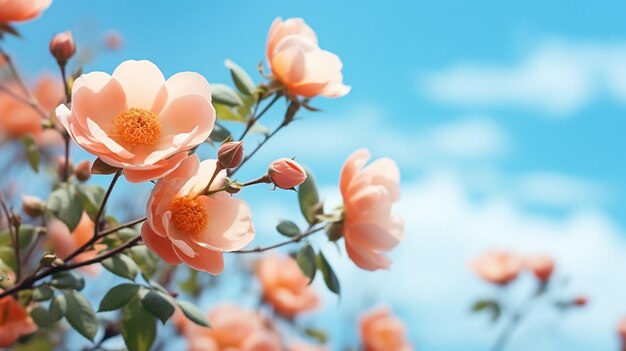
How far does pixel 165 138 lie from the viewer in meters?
0.91

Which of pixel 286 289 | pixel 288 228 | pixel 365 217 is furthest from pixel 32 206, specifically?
pixel 286 289

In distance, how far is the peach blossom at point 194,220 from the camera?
854 mm

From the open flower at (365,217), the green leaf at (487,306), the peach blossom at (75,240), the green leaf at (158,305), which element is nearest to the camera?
the green leaf at (158,305)

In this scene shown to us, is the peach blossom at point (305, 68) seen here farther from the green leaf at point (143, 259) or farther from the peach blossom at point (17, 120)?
the peach blossom at point (17, 120)

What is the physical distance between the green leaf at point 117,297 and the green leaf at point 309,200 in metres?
0.27

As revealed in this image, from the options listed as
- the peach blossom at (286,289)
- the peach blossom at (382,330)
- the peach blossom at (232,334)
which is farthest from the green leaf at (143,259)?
the peach blossom at (382,330)

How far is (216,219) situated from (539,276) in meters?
2.03

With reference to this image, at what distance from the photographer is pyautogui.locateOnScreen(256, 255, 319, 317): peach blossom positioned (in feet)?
6.66

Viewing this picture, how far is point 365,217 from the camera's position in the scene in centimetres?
113

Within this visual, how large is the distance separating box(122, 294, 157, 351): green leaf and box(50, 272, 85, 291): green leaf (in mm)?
94

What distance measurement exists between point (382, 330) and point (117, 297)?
4.11 feet

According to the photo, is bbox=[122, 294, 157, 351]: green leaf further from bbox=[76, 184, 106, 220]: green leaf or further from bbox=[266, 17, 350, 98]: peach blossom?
bbox=[266, 17, 350, 98]: peach blossom

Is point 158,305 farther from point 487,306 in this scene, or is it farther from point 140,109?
point 487,306

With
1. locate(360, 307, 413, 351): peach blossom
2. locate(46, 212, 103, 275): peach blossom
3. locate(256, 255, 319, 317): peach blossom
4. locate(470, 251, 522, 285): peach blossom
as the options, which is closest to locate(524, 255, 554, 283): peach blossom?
locate(470, 251, 522, 285): peach blossom
